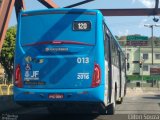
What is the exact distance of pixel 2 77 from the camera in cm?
11819

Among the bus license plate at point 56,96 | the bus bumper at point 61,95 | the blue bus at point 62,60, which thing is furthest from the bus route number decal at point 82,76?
the bus license plate at point 56,96

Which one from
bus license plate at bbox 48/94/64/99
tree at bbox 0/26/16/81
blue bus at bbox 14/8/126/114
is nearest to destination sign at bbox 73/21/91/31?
blue bus at bbox 14/8/126/114

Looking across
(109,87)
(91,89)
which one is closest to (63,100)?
(91,89)

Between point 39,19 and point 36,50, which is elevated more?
point 39,19

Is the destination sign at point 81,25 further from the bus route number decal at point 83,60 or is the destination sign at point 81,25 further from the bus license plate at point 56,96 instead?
the bus license plate at point 56,96

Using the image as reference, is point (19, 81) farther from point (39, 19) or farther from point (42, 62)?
point (39, 19)

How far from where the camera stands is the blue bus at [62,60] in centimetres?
1379

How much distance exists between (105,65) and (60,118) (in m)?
4.45

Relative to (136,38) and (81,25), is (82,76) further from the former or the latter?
(136,38)

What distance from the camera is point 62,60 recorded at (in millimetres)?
13953

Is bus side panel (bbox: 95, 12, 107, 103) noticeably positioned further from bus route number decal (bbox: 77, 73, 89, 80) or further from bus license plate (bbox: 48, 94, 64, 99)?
bus license plate (bbox: 48, 94, 64, 99)

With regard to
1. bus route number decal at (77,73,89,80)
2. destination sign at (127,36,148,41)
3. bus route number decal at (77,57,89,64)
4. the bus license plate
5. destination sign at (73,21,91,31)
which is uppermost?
destination sign at (127,36,148,41)

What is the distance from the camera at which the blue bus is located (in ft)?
45.2

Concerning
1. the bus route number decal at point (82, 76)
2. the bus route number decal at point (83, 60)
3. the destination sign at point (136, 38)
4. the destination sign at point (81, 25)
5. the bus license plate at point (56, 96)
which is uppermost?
the destination sign at point (136, 38)
